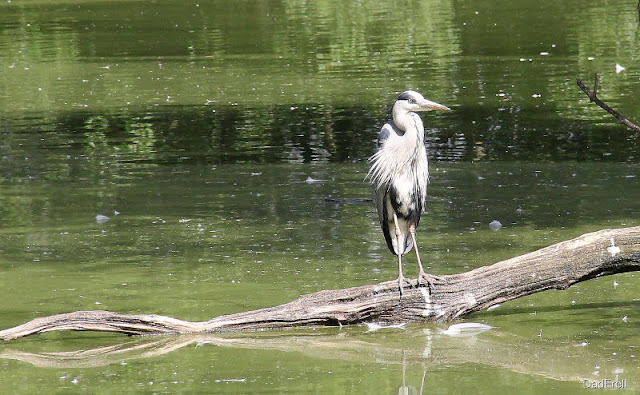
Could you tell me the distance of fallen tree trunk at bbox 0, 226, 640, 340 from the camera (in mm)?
5895

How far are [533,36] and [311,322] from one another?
46.2 feet

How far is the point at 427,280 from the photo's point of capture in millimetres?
6031

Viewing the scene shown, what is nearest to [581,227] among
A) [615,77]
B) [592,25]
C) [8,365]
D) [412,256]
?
[412,256]

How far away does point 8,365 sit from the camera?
5582mm

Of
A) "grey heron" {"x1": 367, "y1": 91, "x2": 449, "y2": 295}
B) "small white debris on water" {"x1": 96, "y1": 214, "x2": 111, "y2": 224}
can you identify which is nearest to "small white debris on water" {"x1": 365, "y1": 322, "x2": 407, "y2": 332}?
"grey heron" {"x1": 367, "y1": 91, "x2": 449, "y2": 295}

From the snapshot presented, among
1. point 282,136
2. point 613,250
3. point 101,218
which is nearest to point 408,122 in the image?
point 613,250

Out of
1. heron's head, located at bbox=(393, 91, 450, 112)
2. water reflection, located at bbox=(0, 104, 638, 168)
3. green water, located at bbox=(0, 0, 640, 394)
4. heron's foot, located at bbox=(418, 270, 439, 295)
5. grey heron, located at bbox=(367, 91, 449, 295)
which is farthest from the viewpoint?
water reflection, located at bbox=(0, 104, 638, 168)

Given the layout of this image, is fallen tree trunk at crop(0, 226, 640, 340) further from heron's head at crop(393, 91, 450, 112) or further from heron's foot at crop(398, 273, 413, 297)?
heron's head at crop(393, 91, 450, 112)

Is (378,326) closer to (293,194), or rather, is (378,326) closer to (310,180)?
(293,194)

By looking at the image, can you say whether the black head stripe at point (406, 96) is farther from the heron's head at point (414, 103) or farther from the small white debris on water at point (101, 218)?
the small white debris on water at point (101, 218)

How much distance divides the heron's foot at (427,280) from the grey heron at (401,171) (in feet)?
0.87

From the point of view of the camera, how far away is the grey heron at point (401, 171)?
640 cm

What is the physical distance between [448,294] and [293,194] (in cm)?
359

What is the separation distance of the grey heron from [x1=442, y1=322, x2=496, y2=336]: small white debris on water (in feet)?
1.52
